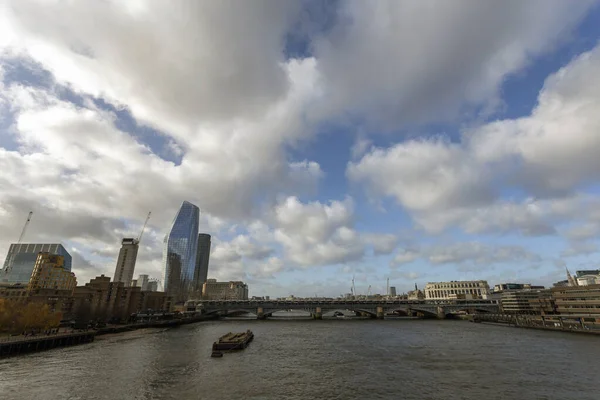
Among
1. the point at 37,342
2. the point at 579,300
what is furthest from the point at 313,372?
the point at 579,300

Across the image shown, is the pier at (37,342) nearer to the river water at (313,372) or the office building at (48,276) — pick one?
the river water at (313,372)

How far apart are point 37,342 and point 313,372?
67438mm

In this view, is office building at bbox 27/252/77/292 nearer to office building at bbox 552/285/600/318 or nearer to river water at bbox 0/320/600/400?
river water at bbox 0/320/600/400

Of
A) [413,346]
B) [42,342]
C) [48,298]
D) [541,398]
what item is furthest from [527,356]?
[48,298]

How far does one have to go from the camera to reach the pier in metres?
65.6

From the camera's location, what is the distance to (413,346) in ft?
256

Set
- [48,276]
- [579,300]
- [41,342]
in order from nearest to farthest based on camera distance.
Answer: [41,342] → [579,300] → [48,276]

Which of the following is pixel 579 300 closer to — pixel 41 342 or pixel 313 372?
pixel 313 372

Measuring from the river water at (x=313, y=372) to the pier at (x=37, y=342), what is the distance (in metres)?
4.26

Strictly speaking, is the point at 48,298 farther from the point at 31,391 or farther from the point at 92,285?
the point at 31,391

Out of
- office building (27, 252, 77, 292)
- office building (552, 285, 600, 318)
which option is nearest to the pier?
office building (27, 252, 77, 292)

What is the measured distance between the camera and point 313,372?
52.0 m

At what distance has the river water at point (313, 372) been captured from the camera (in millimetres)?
40188

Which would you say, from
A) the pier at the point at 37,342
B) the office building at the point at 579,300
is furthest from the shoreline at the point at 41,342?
the office building at the point at 579,300
